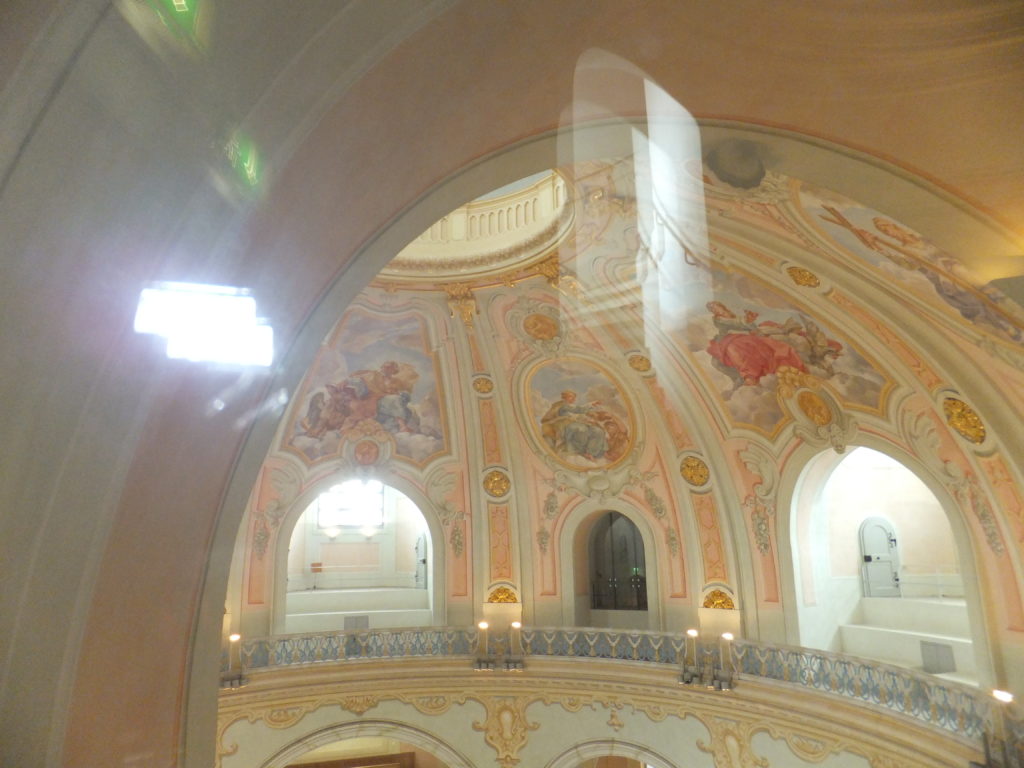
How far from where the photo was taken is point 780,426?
12.7 meters

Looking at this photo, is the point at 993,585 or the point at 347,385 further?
the point at 347,385

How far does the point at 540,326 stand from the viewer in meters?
13.7

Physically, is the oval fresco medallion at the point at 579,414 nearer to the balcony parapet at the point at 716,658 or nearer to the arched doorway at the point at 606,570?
→ the arched doorway at the point at 606,570

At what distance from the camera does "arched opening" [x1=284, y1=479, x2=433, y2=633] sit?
1848 cm

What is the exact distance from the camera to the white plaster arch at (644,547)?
1491 centimetres

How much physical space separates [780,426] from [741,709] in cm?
479

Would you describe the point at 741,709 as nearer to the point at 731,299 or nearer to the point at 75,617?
the point at 731,299

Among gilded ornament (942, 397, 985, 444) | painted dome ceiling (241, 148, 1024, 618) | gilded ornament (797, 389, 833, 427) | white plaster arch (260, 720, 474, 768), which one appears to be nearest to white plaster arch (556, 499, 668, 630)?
painted dome ceiling (241, 148, 1024, 618)

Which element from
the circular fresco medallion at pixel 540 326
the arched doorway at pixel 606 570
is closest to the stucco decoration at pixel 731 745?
the arched doorway at pixel 606 570

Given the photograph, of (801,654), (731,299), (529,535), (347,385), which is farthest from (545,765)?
(731,299)

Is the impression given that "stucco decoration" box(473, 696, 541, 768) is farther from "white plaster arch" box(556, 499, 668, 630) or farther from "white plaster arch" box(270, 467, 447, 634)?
"white plaster arch" box(270, 467, 447, 634)

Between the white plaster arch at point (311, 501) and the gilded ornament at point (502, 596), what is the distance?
1028mm

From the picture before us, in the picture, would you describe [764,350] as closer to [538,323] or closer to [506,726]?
[538,323]

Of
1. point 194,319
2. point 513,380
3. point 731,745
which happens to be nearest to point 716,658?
point 731,745
